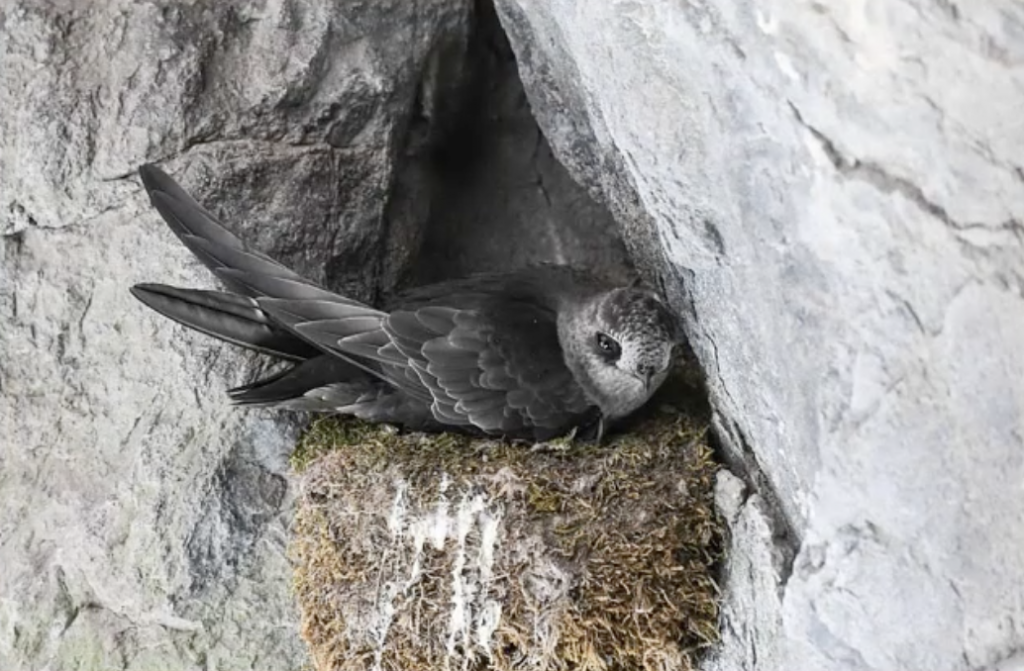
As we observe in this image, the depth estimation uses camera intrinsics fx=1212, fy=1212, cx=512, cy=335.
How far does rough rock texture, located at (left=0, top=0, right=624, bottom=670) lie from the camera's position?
1899 mm

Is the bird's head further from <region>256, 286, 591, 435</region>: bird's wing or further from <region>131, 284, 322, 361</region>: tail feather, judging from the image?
<region>131, 284, 322, 361</region>: tail feather

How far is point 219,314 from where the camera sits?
5.78ft

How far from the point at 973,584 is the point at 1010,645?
76 mm

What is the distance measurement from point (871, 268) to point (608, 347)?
634 mm

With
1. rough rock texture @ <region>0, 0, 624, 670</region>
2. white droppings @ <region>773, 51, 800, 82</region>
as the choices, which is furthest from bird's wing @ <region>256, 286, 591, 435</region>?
white droppings @ <region>773, 51, 800, 82</region>

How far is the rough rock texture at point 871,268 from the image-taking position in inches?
46.8

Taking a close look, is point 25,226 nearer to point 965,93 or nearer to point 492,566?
point 492,566

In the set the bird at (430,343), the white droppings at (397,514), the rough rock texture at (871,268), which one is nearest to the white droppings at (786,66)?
the rough rock texture at (871,268)

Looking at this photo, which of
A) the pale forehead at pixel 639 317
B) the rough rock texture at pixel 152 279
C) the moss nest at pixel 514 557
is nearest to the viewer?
the moss nest at pixel 514 557

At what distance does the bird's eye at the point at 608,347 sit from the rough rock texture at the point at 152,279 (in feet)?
1.47

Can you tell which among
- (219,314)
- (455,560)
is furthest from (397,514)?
(219,314)

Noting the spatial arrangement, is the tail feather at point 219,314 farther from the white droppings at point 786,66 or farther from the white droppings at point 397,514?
the white droppings at point 786,66

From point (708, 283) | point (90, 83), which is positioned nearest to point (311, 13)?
point (90, 83)

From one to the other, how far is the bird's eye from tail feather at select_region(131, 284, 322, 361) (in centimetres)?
45
